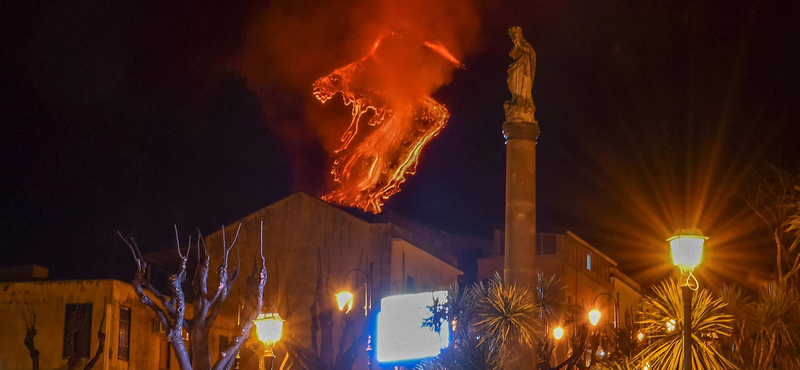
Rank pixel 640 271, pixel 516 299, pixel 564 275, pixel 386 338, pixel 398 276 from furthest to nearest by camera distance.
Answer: pixel 640 271 → pixel 564 275 → pixel 398 276 → pixel 386 338 → pixel 516 299

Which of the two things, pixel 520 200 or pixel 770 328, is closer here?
pixel 770 328

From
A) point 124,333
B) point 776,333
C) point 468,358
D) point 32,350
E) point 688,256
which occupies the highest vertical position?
point 688,256

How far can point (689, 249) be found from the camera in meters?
15.8

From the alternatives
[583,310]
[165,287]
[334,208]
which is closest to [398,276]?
[334,208]

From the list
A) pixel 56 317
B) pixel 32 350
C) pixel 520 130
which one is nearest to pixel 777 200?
pixel 520 130

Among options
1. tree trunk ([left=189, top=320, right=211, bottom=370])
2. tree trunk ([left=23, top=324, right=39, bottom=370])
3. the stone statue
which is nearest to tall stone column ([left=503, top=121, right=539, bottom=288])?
the stone statue

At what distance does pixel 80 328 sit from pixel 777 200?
2519cm

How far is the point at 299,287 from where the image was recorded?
4250 cm

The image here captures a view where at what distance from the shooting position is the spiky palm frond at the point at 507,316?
21234 mm

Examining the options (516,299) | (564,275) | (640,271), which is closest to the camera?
(516,299)

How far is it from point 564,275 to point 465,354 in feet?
108

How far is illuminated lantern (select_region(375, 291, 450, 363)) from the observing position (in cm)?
3491

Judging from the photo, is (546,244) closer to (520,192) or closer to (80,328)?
(80,328)

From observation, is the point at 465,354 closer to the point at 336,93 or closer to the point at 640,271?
the point at 336,93
